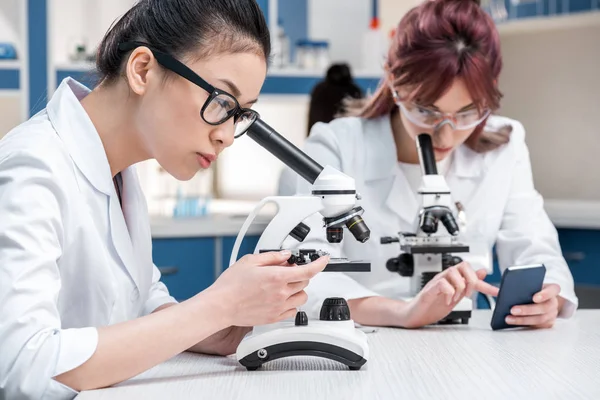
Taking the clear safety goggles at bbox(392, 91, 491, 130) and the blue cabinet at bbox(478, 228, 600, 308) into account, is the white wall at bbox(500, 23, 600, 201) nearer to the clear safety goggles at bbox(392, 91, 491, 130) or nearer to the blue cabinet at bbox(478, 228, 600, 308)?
the blue cabinet at bbox(478, 228, 600, 308)

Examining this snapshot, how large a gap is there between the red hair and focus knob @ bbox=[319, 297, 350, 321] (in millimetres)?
803

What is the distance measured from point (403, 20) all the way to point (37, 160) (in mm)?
1259

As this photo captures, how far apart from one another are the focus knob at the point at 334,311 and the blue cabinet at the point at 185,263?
2263 millimetres

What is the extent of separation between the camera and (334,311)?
1516 mm

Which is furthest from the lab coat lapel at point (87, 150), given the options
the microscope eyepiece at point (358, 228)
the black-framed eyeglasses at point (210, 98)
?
the microscope eyepiece at point (358, 228)

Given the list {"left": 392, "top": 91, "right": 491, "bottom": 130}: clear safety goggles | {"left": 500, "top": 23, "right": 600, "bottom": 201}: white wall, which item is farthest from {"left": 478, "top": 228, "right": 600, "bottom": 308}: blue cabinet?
{"left": 392, "top": 91, "right": 491, "bottom": 130}: clear safety goggles

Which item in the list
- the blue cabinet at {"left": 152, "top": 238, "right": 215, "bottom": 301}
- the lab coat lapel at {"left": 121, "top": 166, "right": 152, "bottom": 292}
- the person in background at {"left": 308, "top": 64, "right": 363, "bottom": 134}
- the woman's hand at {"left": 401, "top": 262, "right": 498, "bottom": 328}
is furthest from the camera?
the person in background at {"left": 308, "top": 64, "right": 363, "bottom": 134}

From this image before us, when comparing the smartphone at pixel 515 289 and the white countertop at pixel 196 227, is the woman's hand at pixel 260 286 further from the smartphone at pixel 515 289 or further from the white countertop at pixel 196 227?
the white countertop at pixel 196 227

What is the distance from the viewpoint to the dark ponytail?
148cm

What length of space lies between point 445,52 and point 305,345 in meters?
1.00

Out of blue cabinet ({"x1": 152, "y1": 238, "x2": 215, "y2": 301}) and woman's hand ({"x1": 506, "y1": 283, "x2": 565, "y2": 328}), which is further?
blue cabinet ({"x1": 152, "y1": 238, "x2": 215, "y2": 301})

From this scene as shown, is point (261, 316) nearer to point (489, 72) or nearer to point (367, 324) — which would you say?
point (367, 324)

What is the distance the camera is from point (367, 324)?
194 cm

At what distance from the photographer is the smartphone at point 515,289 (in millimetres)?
1870
